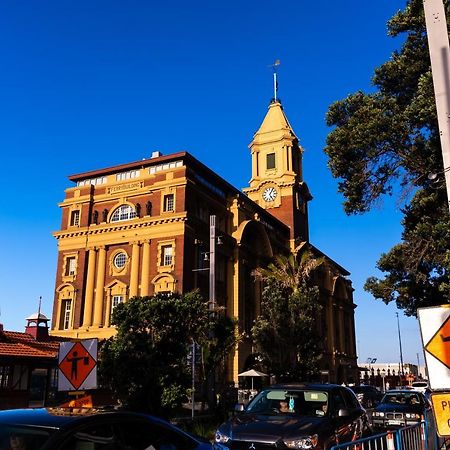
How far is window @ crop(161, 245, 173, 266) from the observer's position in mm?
39719

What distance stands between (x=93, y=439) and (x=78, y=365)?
4203 millimetres

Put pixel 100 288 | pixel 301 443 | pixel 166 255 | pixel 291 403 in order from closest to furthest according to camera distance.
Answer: pixel 301 443, pixel 291 403, pixel 166 255, pixel 100 288

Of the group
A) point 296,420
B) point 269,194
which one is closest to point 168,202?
point 269,194

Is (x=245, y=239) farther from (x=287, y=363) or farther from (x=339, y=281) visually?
(x=339, y=281)

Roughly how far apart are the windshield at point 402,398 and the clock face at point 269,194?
4285 cm

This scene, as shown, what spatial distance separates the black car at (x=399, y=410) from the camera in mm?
17188

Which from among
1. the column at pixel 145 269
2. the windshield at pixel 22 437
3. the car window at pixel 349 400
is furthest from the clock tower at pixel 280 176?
the windshield at pixel 22 437

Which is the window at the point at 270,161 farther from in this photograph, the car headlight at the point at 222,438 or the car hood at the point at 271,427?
the car headlight at the point at 222,438

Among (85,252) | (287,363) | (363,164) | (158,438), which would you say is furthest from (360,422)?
(85,252)

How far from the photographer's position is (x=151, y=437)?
17.9 feet

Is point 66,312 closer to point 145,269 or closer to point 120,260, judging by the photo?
point 120,260

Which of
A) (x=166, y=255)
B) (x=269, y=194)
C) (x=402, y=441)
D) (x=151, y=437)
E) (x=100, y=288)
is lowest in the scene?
(x=402, y=441)

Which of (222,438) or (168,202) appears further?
(168,202)

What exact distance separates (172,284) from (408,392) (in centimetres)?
2218
